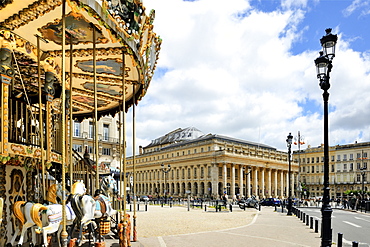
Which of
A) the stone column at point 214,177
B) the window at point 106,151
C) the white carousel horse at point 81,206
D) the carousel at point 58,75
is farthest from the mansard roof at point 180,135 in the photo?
the white carousel horse at point 81,206

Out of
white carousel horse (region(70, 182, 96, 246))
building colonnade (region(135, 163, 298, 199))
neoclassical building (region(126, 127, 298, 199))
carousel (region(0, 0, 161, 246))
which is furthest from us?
neoclassical building (region(126, 127, 298, 199))

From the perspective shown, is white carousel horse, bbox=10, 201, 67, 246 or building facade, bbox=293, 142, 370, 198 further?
building facade, bbox=293, 142, 370, 198

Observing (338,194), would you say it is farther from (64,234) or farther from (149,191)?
(64,234)

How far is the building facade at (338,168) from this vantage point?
9614cm

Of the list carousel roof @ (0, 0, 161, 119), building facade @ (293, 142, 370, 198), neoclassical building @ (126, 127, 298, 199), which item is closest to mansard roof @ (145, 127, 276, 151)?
neoclassical building @ (126, 127, 298, 199)

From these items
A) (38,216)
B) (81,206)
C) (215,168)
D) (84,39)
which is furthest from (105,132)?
(215,168)

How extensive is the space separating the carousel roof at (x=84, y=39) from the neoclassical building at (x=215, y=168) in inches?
2510

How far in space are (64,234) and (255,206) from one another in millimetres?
35981

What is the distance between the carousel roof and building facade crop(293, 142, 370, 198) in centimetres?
8477

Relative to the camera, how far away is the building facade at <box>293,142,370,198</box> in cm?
9614

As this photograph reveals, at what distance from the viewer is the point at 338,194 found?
102 metres

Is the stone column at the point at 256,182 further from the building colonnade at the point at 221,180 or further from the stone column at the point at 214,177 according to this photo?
the stone column at the point at 214,177

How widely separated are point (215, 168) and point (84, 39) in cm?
Answer: 7424

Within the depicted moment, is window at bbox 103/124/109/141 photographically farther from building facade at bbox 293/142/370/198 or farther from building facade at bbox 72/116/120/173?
building facade at bbox 293/142/370/198
